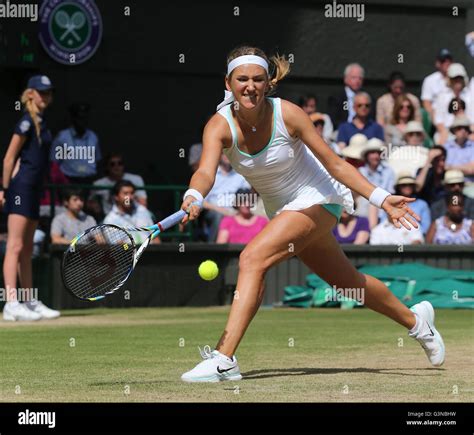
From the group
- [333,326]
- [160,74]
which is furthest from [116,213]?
[160,74]

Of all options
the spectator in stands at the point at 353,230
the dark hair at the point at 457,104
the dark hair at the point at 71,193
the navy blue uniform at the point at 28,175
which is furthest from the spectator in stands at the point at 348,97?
the navy blue uniform at the point at 28,175

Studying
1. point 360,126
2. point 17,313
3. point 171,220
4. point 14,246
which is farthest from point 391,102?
point 171,220

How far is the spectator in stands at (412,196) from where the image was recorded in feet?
50.0

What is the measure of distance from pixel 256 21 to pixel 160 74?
158 centimetres

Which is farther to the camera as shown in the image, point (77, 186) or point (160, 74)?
point (160, 74)

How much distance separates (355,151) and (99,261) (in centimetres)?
870

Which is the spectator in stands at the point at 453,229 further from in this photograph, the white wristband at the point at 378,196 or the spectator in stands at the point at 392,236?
the white wristband at the point at 378,196

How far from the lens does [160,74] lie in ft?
60.3

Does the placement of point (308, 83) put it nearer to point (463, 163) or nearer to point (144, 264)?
point (463, 163)

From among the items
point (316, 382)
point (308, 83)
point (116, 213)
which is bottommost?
point (316, 382)

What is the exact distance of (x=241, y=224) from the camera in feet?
49.6

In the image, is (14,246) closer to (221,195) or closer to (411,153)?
(221,195)
